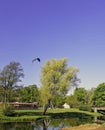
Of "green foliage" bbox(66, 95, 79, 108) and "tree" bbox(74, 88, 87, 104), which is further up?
"tree" bbox(74, 88, 87, 104)

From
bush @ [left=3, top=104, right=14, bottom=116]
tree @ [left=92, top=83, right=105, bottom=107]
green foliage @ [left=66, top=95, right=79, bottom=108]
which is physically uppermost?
tree @ [left=92, top=83, right=105, bottom=107]

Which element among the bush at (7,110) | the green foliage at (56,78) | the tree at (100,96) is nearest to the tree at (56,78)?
the green foliage at (56,78)

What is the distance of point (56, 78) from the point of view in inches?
3511

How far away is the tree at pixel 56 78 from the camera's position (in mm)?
88938

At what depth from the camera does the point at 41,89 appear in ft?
297

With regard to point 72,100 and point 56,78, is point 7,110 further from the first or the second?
point 72,100

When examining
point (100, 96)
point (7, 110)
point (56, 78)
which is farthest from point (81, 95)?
point (7, 110)

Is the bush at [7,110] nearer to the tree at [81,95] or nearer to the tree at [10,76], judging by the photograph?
the tree at [10,76]

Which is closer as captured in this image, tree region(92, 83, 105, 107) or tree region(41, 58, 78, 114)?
tree region(41, 58, 78, 114)

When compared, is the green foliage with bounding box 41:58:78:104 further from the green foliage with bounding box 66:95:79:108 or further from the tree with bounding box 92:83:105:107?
the tree with bounding box 92:83:105:107

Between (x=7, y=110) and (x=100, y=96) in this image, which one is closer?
(x=7, y=110)

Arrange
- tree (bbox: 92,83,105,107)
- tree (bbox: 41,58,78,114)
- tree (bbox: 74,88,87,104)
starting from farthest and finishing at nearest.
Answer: tree (bbox: 74,88,87,104) < tree (bbox: 92,83,105,107) < tree (bbox: 41,58,78,114)

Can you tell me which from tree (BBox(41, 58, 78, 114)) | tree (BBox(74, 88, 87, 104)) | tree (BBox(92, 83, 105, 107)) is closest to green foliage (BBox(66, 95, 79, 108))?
tree (BBox(41, 58, 78, 114))

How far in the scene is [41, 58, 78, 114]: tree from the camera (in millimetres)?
88938
